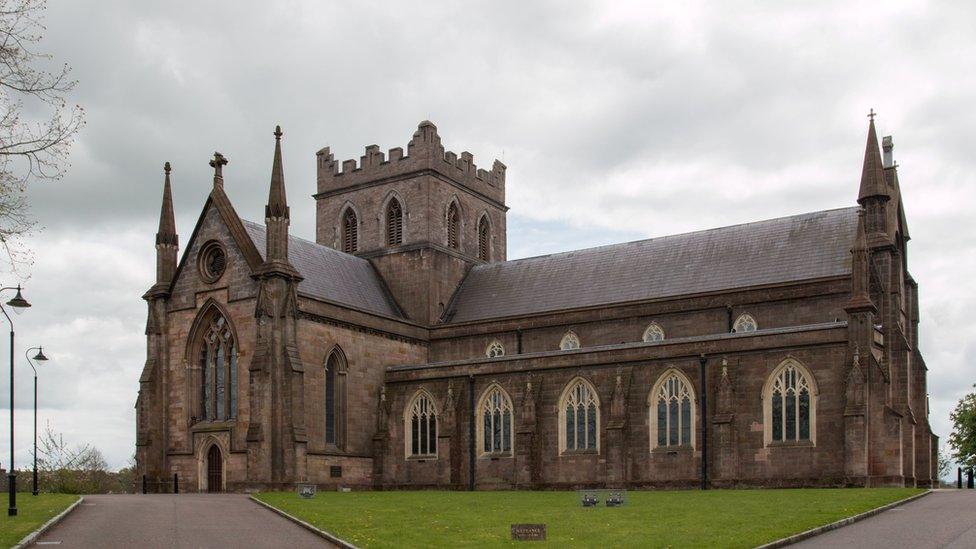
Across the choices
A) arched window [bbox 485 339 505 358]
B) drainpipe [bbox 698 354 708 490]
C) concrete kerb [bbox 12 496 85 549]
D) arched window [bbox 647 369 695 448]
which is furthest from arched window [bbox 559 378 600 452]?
concrete kerb [bbox 12 496 85 549]

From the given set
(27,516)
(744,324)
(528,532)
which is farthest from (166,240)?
(528,532)

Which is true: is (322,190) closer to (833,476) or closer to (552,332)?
(552,332)

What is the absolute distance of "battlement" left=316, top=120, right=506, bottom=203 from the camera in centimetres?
5875

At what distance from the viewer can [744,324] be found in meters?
46.4

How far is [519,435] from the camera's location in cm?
4575

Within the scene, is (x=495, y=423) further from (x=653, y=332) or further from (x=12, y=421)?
(x=12, y=421)

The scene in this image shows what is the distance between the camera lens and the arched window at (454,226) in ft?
196

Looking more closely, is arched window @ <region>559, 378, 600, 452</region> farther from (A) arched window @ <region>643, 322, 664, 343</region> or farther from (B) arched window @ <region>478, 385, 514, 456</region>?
(A) arched window @ <region>643, 322, 664, 343</region>

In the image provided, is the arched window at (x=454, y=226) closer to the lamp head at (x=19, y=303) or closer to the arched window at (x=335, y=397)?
the arched window at (x=335, y=397)

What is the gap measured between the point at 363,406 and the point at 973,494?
1068 inches

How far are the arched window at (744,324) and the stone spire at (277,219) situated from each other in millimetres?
20316

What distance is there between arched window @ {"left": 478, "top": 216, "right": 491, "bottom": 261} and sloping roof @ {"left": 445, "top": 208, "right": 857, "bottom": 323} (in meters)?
3.41

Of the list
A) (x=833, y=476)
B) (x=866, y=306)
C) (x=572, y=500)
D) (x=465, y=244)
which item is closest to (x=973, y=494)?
(x=833, y=476)

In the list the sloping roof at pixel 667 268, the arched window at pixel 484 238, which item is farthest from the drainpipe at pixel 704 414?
the arched window at pixel 484 238
